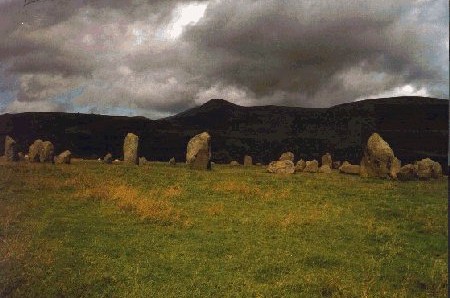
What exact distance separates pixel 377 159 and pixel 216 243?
2384 cm

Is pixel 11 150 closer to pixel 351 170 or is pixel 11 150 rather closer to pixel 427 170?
pixel 351 170

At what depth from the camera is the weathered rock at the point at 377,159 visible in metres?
32.4

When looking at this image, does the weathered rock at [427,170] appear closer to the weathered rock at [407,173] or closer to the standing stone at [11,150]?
the weathered rock at [407,173]

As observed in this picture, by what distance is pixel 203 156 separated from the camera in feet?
116

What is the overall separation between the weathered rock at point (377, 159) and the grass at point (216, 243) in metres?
11.5


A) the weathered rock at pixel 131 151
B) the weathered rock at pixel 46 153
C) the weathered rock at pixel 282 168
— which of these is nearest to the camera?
the weathered rock at pixel 282 168

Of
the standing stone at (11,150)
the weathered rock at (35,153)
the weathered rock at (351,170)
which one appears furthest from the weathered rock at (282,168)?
the standing stone at (11,150)

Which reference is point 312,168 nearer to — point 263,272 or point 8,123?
point 263,272

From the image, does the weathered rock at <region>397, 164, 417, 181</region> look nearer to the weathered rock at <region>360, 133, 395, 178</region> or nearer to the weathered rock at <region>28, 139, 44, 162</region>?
the weathered rock at <region>360, 133, 395, 178</region>

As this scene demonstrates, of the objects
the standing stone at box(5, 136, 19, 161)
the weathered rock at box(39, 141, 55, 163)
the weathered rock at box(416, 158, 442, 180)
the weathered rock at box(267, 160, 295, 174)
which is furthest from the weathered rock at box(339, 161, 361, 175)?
the standing stone at box(5, 136, 19, 161)

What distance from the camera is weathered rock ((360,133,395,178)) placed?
3244 cm

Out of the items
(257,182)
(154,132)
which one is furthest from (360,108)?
(257,182)

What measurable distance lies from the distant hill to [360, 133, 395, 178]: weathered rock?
1968 inches

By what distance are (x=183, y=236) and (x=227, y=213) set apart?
3.51 meters
